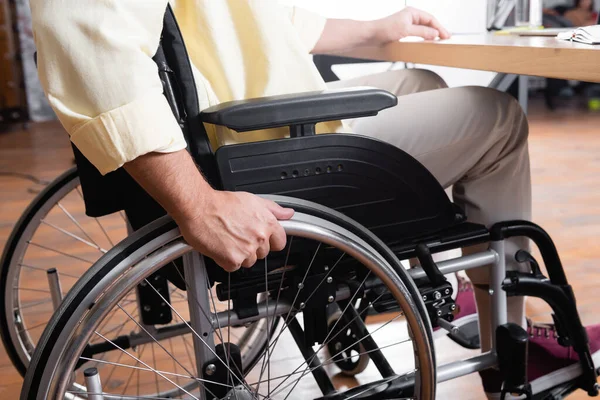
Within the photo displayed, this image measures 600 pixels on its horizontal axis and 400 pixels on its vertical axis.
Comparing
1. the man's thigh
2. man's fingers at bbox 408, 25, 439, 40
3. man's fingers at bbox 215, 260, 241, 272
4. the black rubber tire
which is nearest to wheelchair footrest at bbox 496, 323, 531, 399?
the man's thigh

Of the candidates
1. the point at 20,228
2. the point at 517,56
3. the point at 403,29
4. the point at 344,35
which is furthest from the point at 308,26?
the point at 20,228

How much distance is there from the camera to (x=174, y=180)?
29.8 inches

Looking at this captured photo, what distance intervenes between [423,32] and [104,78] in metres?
0.86

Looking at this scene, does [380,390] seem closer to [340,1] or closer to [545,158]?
[340,1]

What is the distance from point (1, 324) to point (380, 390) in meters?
0.76

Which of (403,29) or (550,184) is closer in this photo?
(403,29)

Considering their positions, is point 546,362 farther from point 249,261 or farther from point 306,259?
point 249,261

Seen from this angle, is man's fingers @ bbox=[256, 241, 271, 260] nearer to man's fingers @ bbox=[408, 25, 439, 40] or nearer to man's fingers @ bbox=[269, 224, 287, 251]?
man's fingers @ bbox=[269, 224, 287, 251]

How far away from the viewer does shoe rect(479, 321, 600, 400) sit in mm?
1200

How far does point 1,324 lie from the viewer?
1327 mm

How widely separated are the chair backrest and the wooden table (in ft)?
1.44

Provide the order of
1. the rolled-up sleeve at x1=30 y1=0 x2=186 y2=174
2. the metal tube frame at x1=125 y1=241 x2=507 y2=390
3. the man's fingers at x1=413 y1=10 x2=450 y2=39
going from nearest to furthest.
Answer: the rolled-up sleeve at x1=30 y1=0 x2=186 y2=174
the metal tube frame at x1=125 y1=241 x2=507 y2=390
the man's fingers at x1=413 y1=10 x2=450 y2=39

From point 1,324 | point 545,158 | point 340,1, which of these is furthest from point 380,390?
point 545,158

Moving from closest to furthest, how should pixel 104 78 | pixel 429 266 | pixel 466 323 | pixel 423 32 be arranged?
pixel 104 78
pixel 429 266
pixel 423 32
pixel 466 323
